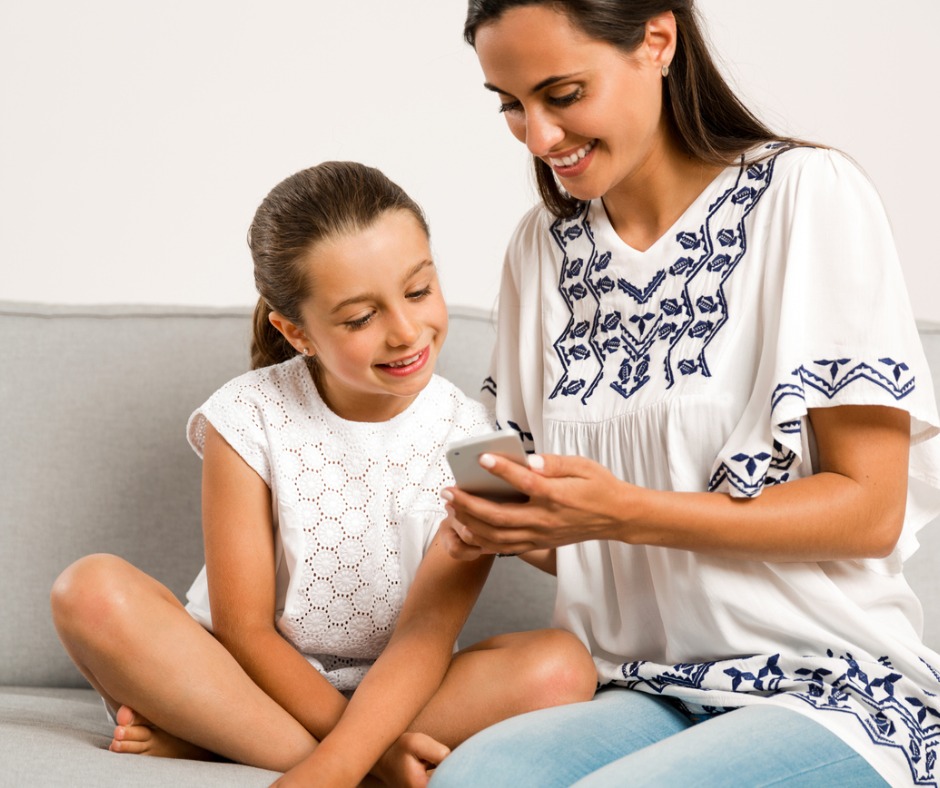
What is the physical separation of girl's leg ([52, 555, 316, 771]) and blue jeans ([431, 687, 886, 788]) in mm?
322

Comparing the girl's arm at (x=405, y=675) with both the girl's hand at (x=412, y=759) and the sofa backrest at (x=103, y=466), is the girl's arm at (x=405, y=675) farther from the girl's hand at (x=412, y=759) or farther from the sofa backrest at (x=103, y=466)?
the sofa backrest at (x=103, y=466)

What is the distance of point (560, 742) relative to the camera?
1350mm

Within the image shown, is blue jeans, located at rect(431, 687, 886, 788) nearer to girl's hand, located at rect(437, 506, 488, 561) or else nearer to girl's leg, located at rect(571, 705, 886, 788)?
girl's leg, located at rect(571, 705, 886, 788)

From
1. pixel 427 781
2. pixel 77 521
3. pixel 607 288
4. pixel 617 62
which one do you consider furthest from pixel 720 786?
pixel 77 521

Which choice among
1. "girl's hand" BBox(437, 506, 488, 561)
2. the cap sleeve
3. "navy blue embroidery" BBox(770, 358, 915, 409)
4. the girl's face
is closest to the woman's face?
the girl's face

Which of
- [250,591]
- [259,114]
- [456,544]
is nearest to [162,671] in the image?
[250,591]

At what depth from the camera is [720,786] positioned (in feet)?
3.92

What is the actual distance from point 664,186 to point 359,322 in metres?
0.46

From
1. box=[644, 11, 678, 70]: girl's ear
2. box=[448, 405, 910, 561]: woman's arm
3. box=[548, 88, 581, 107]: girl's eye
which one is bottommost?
box=[448, 405, 910, 561]: woman's arm

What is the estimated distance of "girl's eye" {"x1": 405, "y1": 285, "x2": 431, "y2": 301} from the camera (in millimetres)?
1639

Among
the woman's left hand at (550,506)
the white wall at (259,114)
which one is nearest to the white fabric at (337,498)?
the woman's left hand at (550,506)

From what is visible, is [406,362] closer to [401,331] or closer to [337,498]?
[401,331]

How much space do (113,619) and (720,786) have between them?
2.63 ft

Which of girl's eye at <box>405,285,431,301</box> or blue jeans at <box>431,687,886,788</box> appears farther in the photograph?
girl's eye at <box>405,285,431,301</box>
